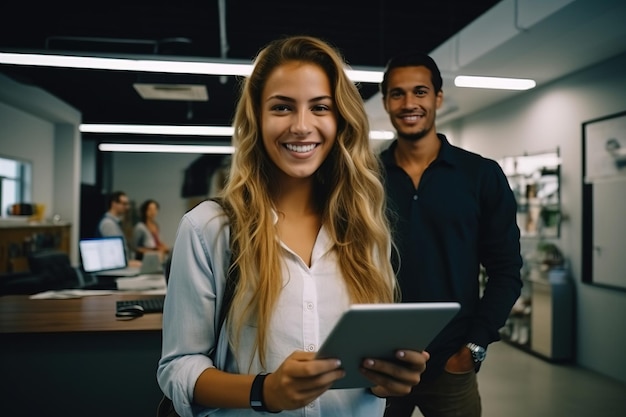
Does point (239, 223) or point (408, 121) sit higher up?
point (408, 121)

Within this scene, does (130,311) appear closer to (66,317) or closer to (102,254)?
(66,317)

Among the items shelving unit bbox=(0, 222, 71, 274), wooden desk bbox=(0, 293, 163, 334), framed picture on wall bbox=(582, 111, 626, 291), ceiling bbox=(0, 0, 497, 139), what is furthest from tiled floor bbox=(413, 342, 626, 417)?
shelving unit bbox=(0, 222, 71, 274)

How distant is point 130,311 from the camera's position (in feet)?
7.84

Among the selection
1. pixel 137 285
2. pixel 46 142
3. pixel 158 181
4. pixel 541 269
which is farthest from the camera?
pixel 158 181

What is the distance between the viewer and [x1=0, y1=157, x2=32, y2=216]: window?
21.3 ft

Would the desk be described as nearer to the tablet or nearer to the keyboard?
the keyboard

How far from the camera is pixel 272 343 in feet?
3.50

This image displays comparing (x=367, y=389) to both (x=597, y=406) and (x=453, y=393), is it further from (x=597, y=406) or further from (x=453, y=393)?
(x=597, y=406)

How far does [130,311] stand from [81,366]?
0.31 m

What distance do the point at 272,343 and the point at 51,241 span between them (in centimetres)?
711

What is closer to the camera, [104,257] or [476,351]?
[476,351]

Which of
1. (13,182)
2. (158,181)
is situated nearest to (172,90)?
(13,182)

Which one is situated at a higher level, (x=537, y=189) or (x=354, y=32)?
(x=354, y=32)

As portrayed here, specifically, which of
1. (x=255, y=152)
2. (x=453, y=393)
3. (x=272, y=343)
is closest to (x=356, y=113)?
(x=255, y=152)
